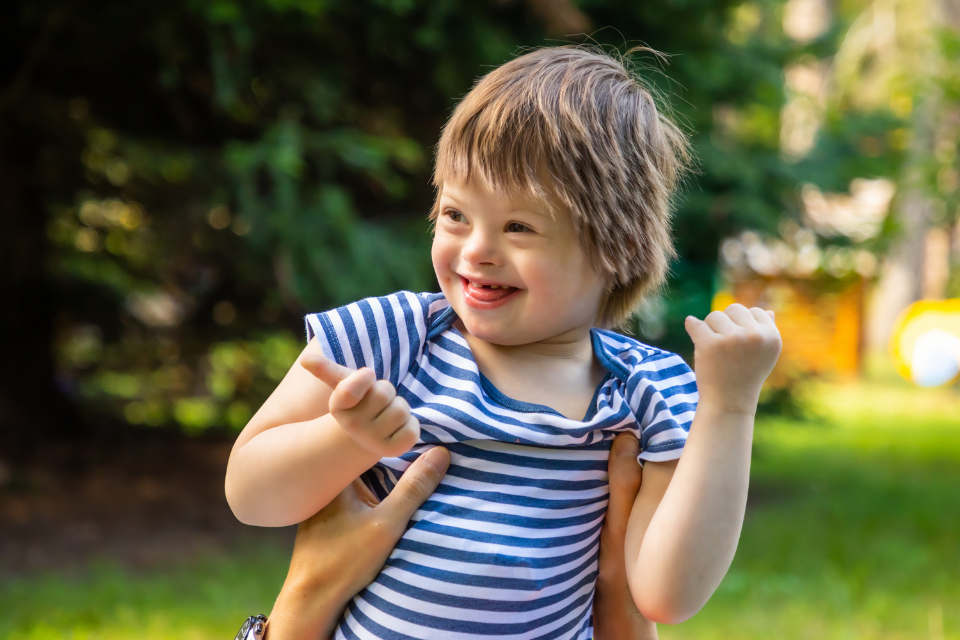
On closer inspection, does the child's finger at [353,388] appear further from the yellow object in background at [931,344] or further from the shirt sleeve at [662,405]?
the yellow object in background at [931,344]

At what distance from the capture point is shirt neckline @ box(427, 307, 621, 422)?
1.28 metres

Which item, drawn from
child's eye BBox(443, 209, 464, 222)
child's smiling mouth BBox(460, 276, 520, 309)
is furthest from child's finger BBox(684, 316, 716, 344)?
child's eye BBox(443, 209, 464, 222)

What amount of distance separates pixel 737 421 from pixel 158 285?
16.7 ft

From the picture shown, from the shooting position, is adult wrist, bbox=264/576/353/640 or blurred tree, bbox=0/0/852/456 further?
blurred tree, bbox=0/0/852/456

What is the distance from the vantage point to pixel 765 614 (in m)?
4.01

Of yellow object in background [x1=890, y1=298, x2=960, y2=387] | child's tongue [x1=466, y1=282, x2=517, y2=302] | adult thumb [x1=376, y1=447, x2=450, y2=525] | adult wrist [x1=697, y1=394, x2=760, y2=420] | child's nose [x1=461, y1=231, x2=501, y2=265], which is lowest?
adult thumb [x1=376, y1=447, x2=450, y2=525]

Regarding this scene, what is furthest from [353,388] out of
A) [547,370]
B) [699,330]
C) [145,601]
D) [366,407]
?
[145,601]

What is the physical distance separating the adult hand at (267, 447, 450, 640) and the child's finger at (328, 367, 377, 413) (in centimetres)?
25

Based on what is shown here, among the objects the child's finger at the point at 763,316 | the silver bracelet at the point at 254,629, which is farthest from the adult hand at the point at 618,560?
the silver bracelet at the point at 254,629

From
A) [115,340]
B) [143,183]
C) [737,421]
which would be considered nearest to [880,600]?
[737,421]

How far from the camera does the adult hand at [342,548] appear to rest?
4.14 feet

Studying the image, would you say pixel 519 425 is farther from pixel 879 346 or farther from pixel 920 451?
pixel 879 346

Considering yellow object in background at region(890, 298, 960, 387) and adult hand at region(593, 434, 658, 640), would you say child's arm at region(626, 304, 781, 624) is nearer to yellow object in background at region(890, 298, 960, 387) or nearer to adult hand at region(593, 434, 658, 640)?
adult hand at region(593, 434, 658, 640)

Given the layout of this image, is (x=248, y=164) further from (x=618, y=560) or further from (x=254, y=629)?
(x=618, y=560)
